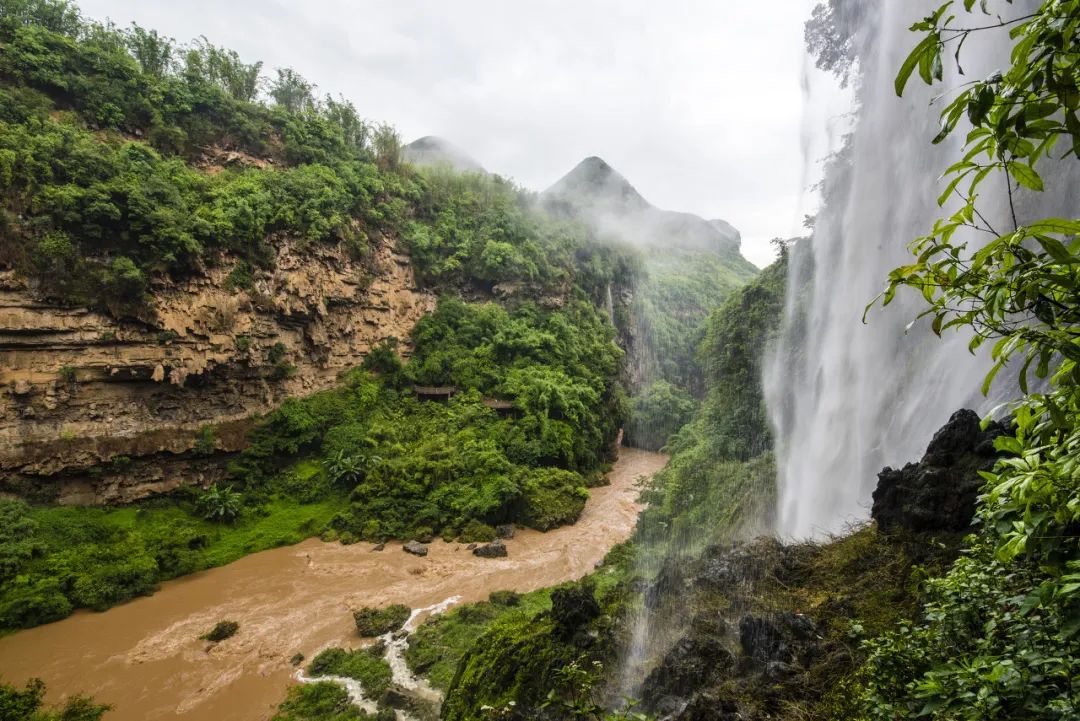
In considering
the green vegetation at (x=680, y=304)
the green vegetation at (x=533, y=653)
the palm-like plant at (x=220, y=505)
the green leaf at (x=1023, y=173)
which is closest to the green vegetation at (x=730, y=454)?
the green vegetation at (x=533, y=653)

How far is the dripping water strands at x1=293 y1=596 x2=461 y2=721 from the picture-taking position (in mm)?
→ 9023

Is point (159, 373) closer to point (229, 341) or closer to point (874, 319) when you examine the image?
point (229, 341)

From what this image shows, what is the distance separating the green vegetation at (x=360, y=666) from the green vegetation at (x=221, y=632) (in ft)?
8.55

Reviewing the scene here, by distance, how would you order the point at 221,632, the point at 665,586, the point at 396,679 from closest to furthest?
the point at 665,586
the point at 396,679
the point at 221,632

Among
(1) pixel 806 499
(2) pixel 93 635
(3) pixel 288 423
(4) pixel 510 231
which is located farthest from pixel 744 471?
(4) pixel 510 231

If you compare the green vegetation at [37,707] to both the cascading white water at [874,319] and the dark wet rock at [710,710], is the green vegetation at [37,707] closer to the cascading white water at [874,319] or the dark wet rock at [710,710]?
the dark wet rock at [710,710]

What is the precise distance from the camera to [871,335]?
331 inches

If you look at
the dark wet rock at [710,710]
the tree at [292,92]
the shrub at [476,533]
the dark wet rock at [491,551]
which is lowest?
the dark wet rock at [491,551]

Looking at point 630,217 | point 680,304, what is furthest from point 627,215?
point 680,304

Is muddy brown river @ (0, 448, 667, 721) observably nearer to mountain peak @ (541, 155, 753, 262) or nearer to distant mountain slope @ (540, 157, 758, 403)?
distant mountain slope @ (540, 157, 758, 403)

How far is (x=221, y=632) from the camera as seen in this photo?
1143 centimetres

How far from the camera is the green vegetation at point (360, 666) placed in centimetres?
958

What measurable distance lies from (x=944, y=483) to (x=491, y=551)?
45.4 feet

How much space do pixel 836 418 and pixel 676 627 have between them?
17.7 feet
